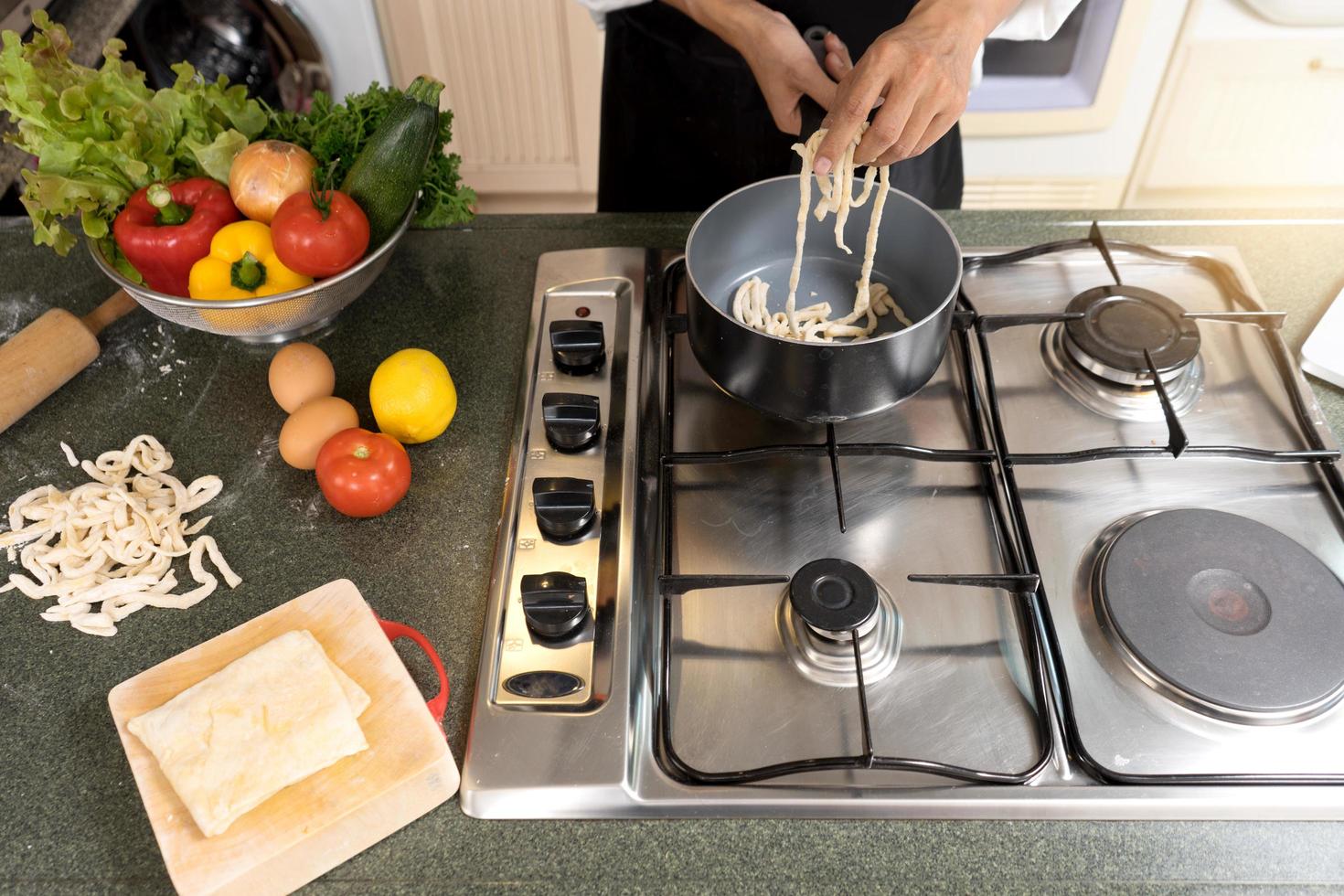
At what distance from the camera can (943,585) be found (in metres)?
0.70

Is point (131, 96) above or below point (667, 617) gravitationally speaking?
above

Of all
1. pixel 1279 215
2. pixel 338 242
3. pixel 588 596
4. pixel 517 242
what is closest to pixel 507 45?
pixel 517 242

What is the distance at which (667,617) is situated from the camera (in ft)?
2.18

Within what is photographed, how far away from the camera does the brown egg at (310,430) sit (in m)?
0.79

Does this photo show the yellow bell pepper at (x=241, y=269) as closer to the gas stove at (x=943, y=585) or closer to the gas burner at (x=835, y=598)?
the gas stove at (x=943, y=585)

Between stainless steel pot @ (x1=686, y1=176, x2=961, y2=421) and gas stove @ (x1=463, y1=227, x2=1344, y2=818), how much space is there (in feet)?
0.16

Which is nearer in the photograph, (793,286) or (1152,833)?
(1152,833)

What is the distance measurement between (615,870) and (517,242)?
662 mm

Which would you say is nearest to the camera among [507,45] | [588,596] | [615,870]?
[615,870]

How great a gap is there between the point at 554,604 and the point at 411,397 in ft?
0.79

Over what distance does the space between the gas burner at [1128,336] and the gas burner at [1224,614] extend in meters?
0.15

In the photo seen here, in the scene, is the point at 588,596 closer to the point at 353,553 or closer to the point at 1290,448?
the point at 353,553

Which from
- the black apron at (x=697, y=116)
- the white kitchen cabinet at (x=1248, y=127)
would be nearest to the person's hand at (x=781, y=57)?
the black apron at (x=697, y=116)

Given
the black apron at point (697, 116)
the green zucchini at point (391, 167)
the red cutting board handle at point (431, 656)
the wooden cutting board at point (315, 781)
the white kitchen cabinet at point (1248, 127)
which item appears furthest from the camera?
the white kitchen cabinet at point (1248, 127)
